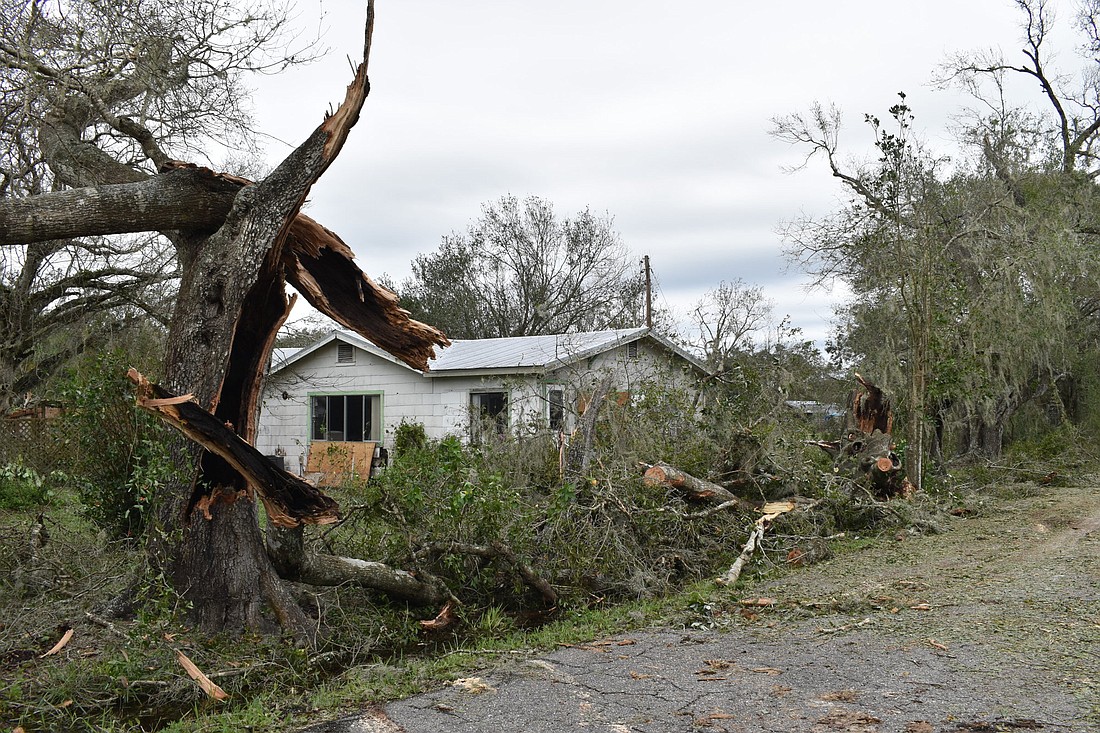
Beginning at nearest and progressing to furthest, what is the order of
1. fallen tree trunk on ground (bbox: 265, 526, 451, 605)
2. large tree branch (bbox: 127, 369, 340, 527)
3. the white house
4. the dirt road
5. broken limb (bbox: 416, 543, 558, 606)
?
the dirt road
large tree branch (bbox: 127, 369, 340, 527)
fallen tree trunk on ground (bbox: 265, 526, 451, 605)
broken limb (bbox: 416, 543, 558, 606)
the white house

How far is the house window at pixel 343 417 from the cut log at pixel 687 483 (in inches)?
388

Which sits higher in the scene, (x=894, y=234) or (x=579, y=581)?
(x=894, y=234)

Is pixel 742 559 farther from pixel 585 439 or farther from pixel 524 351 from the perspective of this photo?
pixel 524 351

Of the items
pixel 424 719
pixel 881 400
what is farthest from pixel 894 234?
pixel 424 719

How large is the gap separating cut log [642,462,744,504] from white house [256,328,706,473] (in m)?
6.09

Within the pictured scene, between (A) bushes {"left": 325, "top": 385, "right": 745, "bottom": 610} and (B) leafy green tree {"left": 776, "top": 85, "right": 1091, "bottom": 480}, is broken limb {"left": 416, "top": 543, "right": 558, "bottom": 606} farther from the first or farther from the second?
(B) leafy green tree {"left": 776, "top": 85, "right": 1091, "bottom": 480}

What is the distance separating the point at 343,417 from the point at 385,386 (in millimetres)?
1317

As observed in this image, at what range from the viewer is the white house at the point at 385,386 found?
17.2 metres

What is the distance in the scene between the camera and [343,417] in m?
19.0

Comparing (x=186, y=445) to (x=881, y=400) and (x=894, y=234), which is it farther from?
(x=894, y=234)

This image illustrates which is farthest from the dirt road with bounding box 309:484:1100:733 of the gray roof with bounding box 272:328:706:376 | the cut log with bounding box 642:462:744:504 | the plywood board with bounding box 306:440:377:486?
the plywood board with bounding box 306:440:377:486

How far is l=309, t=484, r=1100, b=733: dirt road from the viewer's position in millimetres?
4469

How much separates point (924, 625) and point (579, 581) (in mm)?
2948

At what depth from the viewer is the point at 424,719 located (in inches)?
184
